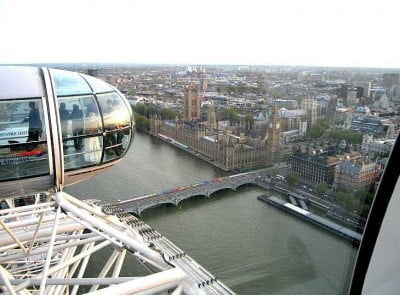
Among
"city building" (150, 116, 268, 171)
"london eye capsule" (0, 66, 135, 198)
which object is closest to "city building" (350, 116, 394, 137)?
"london eye capsule" (0, 66, 135, 198)

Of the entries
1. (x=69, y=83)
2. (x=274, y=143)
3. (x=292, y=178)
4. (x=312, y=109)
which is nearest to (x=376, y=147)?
(x=69, y=83)

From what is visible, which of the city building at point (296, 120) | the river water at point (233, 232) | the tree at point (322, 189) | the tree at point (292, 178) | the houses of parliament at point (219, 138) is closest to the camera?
the river water at point (233, 232)

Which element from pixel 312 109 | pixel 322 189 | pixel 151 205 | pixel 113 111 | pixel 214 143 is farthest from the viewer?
pixel 214 143

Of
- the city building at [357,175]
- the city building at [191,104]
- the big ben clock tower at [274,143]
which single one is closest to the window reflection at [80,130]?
the city building at [357,175]

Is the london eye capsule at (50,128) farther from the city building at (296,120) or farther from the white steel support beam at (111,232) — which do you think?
the city building at (296,120)

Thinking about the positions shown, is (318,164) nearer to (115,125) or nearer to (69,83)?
(115,125)

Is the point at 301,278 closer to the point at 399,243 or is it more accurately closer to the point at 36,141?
the point at 399,243
